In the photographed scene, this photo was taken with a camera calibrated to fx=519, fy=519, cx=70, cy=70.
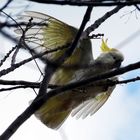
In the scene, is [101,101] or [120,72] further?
[101,101]

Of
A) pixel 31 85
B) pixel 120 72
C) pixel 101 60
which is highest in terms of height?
pixel 101 60

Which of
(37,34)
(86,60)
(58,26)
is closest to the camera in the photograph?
(37,34)

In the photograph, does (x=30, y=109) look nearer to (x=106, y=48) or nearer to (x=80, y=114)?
(x=80, y=114)

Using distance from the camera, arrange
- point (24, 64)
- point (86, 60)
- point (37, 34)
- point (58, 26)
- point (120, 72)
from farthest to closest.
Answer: point (86, 60), point (58, 26), point (37, 34), point (24, 64), point (120, 72)

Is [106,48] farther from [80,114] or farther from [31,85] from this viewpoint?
[31,85]

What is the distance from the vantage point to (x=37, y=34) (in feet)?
17.9

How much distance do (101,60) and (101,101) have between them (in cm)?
55

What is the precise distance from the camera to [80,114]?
245 inches

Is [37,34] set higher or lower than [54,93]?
higher

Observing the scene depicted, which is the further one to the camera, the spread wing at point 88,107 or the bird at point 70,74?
the spread wing at point 88,107

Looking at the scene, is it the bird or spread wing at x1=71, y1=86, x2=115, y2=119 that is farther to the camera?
spread wing at x1=71, y1=86, x2=115, y2=119

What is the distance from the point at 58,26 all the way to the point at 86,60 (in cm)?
88

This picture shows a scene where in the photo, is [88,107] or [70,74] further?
[88,107]

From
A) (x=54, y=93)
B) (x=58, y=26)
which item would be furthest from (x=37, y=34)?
(x=54, y=93)
